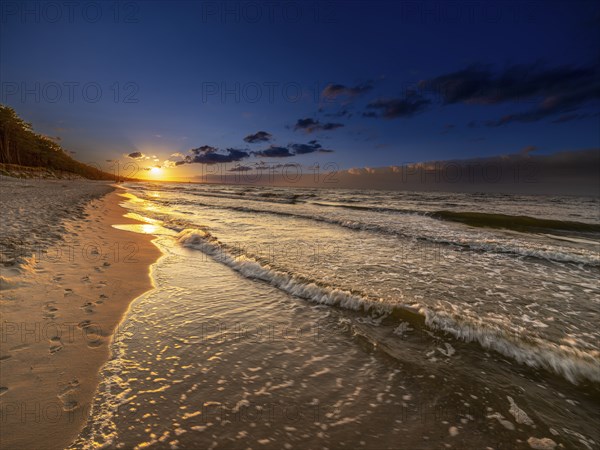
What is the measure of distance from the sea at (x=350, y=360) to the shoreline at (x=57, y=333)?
22 centimetres

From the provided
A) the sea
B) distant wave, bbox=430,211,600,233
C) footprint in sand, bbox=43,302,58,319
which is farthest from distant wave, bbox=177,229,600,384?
distant wave, bbox=430,211,600,233

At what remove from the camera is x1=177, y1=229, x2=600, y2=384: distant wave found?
438 cm

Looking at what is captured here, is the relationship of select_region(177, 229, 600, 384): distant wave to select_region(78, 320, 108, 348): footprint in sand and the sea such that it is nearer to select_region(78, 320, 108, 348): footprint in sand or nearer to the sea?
the sea

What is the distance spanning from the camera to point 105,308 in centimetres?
534

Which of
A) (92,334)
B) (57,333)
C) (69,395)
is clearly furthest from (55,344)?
(69,395)

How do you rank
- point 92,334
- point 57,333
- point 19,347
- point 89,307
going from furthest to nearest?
1. point 89,307
2. point 92,334
3. point 57,333
4. point 19,347

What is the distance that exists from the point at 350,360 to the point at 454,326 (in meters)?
2.33

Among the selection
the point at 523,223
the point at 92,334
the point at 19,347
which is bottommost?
the point at 523,223

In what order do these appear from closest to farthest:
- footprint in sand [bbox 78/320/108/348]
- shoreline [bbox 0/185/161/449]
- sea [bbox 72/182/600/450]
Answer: shoreline [bbox 0/185/161/449] < sea [bbox 72/182/600/450] < footprint in sand [bbox 78/320/108/348]

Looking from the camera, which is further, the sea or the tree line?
the tree line

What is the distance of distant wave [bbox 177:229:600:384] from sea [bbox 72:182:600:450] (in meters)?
0.03

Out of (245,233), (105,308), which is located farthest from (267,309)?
(245,233)

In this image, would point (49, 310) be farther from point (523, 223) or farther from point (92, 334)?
point (523, 223)

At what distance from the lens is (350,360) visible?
429 centimetres
